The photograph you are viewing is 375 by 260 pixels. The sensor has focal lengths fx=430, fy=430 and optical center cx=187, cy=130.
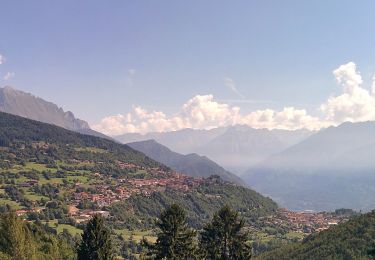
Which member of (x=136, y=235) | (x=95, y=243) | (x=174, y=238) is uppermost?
(x=174, y=238)

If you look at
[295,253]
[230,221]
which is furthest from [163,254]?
[295,253]

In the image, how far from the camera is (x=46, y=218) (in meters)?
190

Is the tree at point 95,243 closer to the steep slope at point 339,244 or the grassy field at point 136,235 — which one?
the steep slope at point 339,244

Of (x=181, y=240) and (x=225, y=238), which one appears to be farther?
(x=225, y=238)

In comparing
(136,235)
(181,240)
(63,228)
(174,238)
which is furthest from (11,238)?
(136,235)

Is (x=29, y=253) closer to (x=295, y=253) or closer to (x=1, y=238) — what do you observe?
(x=1, y=238)

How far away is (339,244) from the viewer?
135 meters

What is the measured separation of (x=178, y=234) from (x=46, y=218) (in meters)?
158

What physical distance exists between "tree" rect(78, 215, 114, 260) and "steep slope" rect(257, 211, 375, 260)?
3689 inches

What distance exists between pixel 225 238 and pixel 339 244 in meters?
99.7

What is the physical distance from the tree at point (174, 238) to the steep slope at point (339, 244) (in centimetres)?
8856

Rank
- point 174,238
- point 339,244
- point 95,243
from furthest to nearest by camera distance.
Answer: point 339,244, point 95,243, point 174,238

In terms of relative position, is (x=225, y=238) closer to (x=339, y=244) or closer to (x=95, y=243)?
(x=95, y=243)

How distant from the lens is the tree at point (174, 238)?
156ft
